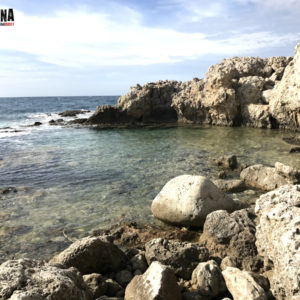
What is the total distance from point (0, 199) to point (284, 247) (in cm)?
Result: 980

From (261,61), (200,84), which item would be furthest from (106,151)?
(261,61)

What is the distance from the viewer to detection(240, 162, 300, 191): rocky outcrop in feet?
34.6

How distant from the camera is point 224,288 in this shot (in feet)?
14.8

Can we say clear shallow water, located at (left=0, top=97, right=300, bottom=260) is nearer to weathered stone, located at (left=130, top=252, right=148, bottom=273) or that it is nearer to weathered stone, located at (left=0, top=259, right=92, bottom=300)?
weathered stone, located at (left=130, top=252, right=148, bottom=273)

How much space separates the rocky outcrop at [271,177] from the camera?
10.5 meters

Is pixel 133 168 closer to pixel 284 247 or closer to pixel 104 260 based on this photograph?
pixel 104 260

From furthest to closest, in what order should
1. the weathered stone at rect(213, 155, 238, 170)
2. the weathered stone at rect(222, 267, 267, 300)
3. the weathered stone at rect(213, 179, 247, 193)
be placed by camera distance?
the weathered stone at rect(213, 155, 238, 170) → the weathered stone at rect(213, 179, 247, 193) → the weathered stone at rect(222, 267, 267, 300)

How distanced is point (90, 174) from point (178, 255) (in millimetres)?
→ 8640

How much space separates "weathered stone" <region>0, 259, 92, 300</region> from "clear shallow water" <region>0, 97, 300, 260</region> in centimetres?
350

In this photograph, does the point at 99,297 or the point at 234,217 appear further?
the point at 234,217

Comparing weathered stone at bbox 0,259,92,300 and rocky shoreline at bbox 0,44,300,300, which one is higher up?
weathered stone at bbox 0,259,92,300

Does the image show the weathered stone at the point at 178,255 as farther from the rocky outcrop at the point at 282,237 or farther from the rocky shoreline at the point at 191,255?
the rocky outcrop at the point at 282,237

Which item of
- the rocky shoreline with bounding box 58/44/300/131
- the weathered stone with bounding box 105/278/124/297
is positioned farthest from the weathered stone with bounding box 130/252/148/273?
the rocky shoreline with bounding box 58/44/300/131

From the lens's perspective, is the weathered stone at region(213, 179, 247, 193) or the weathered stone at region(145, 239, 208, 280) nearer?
the weathered stone at region(145, 239, 208, 280)
